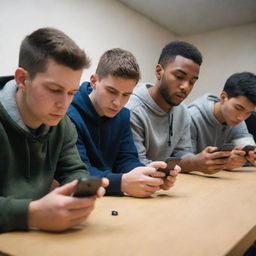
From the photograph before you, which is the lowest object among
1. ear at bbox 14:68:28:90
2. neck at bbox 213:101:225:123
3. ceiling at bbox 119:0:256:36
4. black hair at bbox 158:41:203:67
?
neck at bbox 213:101:225:123

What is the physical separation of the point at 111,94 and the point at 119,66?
131mm

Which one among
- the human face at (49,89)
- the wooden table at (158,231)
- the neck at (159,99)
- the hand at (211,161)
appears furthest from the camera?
the neck at (159,99)

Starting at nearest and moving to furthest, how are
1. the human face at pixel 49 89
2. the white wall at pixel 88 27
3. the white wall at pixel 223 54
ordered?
the human face at pixel 49 89 → the white wall at pixel 88 27 → the white wall at pixel 223 54

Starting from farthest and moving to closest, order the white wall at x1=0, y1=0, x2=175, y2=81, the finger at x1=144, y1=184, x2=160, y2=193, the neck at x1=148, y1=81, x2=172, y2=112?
the white wall at x1=0, y1=0, x2=175, y2=81
the neck at x1=148, y1=81, x2=172, y2=112
the finger at x1=144, y1=184, x2=160, y2=193

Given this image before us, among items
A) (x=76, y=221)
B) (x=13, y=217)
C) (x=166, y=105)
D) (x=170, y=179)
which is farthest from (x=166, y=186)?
(x=166, y=105)

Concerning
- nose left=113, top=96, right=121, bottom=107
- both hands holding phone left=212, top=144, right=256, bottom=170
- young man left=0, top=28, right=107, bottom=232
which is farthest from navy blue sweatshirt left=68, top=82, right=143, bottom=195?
both hands holding phone left=212, top=144, right=256, bottom=170

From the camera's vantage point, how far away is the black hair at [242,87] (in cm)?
203

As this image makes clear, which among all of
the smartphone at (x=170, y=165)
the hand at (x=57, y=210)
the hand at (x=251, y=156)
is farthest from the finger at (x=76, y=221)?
the hand at (x=251, y=156)

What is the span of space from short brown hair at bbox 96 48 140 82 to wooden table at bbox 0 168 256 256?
55 cm

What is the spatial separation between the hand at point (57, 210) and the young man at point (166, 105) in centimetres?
99

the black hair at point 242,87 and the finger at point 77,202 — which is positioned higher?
the black hair at point 242,87

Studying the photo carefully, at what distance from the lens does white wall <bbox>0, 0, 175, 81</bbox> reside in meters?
2.29

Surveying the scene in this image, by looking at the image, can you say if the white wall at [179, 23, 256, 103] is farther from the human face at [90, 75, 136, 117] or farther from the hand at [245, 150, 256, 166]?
the human face at [90, 75, 136, 117]

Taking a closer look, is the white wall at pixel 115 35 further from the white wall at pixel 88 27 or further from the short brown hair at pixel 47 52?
the short brown hair at pixel 47 52
